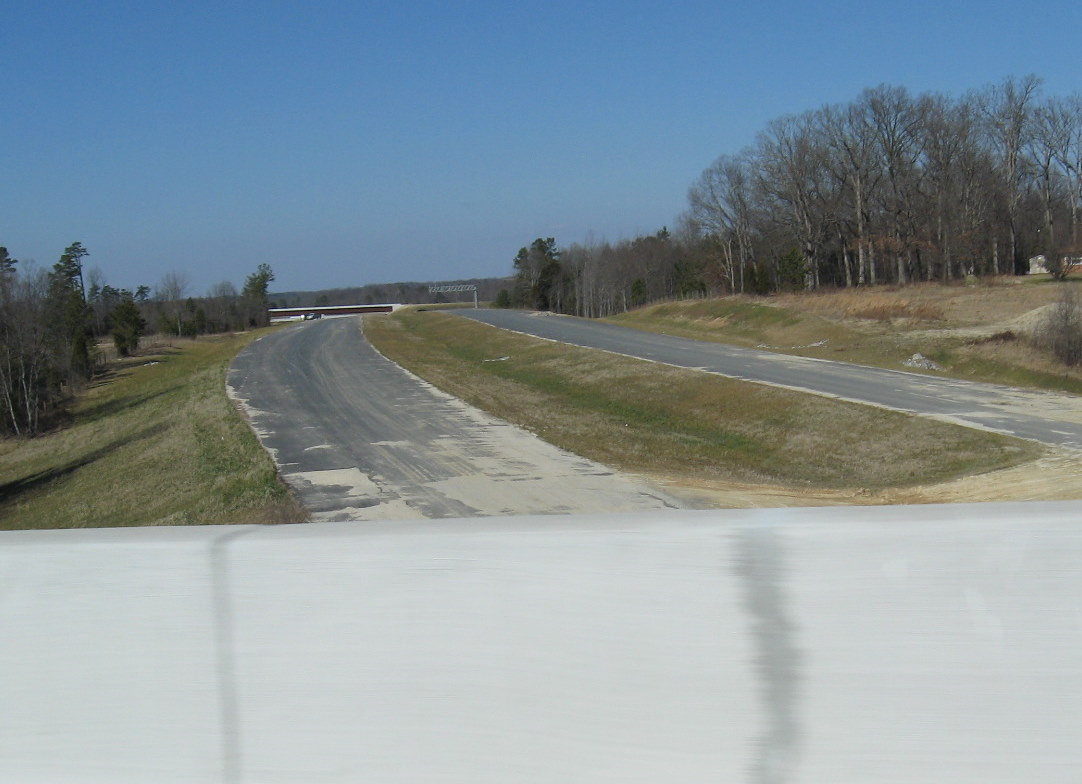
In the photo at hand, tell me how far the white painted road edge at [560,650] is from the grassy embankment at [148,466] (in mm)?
12714

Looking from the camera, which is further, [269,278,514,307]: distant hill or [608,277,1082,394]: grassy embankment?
[269,278,514,307]: distant hill

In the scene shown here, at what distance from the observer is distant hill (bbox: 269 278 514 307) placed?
165875 millimetres

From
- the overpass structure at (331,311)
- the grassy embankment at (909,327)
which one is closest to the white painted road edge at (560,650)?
the grassy embankment at (909,327)

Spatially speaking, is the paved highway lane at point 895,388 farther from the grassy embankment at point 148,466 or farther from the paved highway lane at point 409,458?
the grassy embankment at point 148,466

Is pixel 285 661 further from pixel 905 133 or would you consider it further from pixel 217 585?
pixel 905 133

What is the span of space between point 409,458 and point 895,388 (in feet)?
46.3

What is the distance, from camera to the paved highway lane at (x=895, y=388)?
2102 cm

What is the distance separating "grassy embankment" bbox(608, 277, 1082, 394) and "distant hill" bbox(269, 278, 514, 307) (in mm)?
107405

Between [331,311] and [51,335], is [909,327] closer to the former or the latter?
[51,335]

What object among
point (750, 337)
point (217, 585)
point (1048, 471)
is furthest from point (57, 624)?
point (750, 337)

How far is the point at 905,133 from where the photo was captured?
74.4 meters

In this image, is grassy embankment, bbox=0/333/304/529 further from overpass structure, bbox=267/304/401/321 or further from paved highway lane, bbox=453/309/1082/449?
overpass structure, bbox=267/304/401/321

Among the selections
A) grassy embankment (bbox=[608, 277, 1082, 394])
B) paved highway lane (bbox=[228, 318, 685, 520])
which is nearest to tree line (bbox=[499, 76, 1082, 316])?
grassy embankment (bbox=[608, 277, 1082, 394])

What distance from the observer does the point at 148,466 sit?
1008 inches
